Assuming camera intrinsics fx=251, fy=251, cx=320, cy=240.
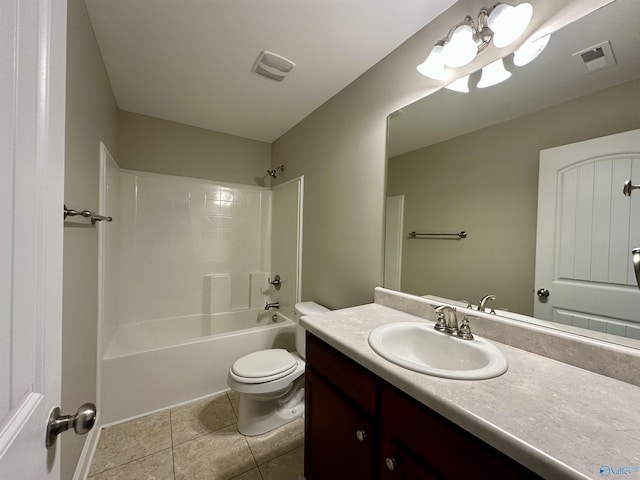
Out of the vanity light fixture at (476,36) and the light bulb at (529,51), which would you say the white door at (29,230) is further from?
the light bulb at (529,51)

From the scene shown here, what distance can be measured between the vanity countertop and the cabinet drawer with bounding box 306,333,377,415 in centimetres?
6

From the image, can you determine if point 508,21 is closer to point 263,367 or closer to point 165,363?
point 263,367

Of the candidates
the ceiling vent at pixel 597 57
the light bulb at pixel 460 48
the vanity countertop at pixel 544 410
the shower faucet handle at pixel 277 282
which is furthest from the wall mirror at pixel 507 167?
the shower faucet handle at pixel 277 282

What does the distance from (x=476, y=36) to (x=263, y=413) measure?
229cm

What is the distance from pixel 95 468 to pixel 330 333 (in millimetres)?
1554

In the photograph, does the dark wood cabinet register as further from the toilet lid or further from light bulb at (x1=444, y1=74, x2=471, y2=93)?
light bulb at (x1=444, y1=74, x2=471, y2=93)

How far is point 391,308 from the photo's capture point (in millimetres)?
1391

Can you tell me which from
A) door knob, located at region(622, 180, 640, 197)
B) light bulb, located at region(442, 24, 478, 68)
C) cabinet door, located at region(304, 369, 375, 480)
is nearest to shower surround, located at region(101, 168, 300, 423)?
cabinet door, located at region(304, 369, 375, 480)

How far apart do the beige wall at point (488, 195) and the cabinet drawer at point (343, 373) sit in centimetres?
59

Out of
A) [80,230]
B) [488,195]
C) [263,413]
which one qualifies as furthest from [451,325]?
[80,230]

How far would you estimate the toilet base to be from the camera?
1590mm

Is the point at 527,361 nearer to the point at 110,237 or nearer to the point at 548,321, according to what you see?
the point at 548,321

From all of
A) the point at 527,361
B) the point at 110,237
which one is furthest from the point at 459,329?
the point at 110,237

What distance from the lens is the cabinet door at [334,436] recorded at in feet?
2.84
